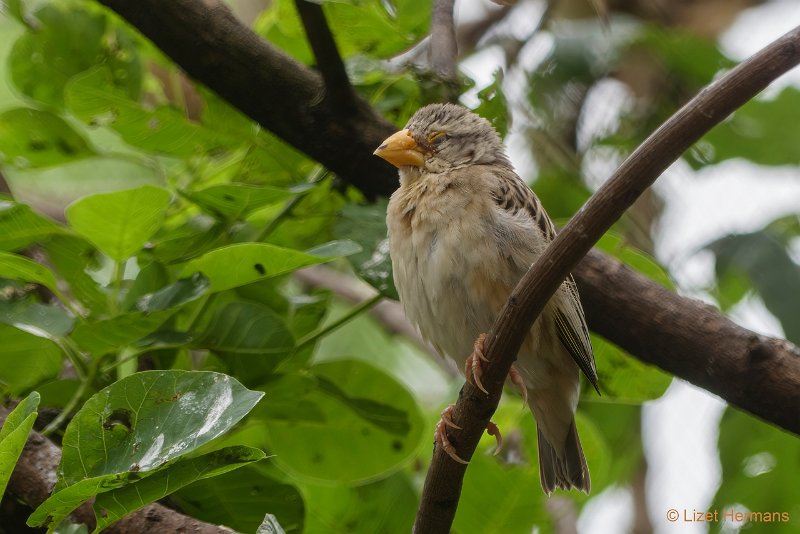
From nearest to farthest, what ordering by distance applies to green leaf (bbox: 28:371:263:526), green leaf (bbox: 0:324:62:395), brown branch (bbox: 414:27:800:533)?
brown branch (bbox: 414:27:800:533) → green leaf (bbox: 28:371:263:526) → green leaf (bbox: 0:324:62:395)

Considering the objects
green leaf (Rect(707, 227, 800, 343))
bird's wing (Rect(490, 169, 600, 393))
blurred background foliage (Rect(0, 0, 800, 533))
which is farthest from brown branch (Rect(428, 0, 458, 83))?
green leaf (Rect(707, 227, 800, 343))

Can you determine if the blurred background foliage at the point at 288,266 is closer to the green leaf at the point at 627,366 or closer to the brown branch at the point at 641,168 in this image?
the green leaf at the point at 627,366

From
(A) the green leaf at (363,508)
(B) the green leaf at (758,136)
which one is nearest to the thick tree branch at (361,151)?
(A) the green leaf at (363,508)

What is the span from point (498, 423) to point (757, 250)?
1.13m

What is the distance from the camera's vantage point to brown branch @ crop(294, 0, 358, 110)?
244 cm

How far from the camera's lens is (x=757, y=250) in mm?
3387

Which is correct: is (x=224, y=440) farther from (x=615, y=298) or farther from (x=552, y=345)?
(x=615, y=298)

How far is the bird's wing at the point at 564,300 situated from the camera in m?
2.48

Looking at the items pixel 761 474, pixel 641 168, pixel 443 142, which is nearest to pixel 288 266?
pixel 641 168

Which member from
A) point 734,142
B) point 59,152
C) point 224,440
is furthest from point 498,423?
point 734,142

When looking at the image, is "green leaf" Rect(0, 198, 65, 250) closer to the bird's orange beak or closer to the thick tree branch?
the thick tree branch

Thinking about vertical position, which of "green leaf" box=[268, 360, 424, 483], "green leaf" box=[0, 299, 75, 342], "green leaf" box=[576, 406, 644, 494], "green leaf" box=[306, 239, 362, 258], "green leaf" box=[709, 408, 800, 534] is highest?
"green leaf" box=[306, 239, 362, 258]

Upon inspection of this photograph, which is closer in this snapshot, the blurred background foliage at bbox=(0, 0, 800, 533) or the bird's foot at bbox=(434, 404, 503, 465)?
the bird's foot at bbox=(434, 404, 503, 465)

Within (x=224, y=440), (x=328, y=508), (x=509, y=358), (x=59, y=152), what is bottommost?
(x=328, y=508)
